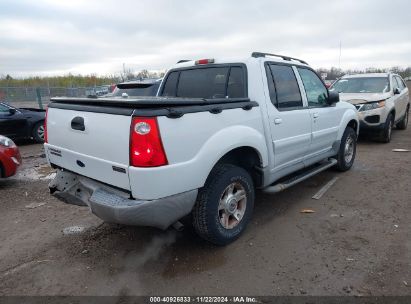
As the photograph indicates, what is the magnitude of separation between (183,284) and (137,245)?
935mm

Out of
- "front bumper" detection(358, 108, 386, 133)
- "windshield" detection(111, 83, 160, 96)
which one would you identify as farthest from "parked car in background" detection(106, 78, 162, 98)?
"front bumper" detection(358, 108, 386, 133)

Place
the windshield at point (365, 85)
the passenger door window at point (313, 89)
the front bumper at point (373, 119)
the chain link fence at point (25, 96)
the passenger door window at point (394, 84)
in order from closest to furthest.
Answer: the passenger door window at point (313, 89) → the front bumper at point (373, 119) → the windshield at point (365, 85) → the passenger door window at point (394, 84) → the chain link fence at point (25, 96)

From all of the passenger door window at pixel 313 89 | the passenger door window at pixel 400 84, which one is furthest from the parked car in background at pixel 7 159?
the passenger door window at pixel 400 84

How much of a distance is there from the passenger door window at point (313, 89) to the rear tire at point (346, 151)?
1.04 m

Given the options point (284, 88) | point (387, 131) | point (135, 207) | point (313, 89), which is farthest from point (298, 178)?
point (387, 131)

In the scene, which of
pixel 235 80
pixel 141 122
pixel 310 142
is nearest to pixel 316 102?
pixel 310 142

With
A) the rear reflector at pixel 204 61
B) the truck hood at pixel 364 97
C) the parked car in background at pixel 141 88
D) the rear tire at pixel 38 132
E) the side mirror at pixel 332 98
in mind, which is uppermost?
the rear reflector at pixel 204 61

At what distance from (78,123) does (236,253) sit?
2.05m

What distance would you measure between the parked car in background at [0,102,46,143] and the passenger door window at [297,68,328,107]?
26.6 feet

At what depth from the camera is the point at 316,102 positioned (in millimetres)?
4895

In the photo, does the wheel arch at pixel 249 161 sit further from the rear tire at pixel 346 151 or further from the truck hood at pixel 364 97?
the truck hood at pixel 364 97

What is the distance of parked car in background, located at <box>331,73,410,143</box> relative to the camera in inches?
328

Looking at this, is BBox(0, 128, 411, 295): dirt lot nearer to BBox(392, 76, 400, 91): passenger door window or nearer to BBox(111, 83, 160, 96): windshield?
BBox(111, 83, 160, 96): windshield

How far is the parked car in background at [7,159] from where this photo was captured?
18.9ft
